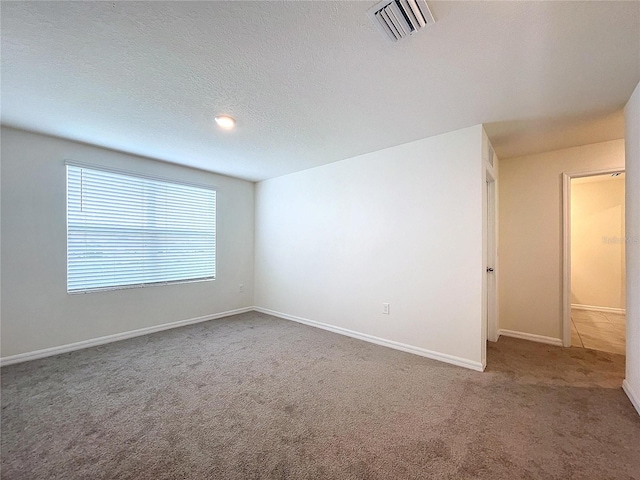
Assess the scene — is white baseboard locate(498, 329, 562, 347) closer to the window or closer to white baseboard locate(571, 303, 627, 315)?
white baseboard locate(571, 303, 627, 315)

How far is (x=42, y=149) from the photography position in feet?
9.51

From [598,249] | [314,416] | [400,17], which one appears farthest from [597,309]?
[400,17]

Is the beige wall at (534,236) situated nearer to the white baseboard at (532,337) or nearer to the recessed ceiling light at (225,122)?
the white baseboard at (532,337)

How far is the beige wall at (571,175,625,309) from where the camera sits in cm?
489

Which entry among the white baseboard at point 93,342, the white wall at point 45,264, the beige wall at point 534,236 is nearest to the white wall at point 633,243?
the beige wall at point 534,236

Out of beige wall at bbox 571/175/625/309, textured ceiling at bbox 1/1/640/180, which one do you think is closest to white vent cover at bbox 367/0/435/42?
textured ceiling at bbox 1/1/640/180

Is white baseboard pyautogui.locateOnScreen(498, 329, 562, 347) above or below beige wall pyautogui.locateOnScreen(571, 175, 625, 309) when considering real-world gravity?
below

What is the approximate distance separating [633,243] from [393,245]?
195cm

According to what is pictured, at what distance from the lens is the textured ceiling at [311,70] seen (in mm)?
1375

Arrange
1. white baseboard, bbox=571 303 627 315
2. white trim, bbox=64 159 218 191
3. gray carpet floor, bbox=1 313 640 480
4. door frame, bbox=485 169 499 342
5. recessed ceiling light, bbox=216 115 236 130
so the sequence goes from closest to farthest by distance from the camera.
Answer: gray carpet floor, bbox=1 313 640 480, recessed ceiling light, bbox=216 115 236 130, white trim, bbox=64 159 218 191, door frame, bbox=485 169 499 342, white baseboard, bbox=571 303 627 315

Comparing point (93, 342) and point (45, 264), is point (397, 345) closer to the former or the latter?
point (93, 342)

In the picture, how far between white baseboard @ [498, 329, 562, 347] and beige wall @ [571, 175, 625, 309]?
9.65 feet

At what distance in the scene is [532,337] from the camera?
3430mm

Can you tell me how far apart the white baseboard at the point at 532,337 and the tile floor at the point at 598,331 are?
0.63 ft
